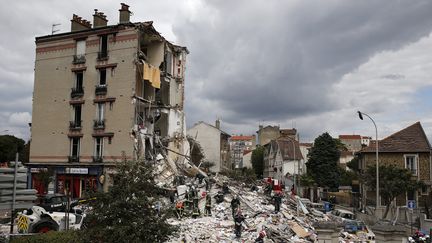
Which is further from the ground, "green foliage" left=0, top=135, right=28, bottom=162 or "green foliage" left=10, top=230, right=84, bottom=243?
"green foliage" left=0, top=135, right=28, bottom=162

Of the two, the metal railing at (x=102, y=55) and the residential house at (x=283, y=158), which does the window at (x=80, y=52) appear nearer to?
the metal railing at (x=102, y=55)

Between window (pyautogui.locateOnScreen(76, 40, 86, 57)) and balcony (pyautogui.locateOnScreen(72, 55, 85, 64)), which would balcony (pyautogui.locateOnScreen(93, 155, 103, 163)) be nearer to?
balcony (pyautogui.locateOnScreen(72, 55, 85, 64))

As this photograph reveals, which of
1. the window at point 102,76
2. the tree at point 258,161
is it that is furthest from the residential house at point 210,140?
the window at point 102,76

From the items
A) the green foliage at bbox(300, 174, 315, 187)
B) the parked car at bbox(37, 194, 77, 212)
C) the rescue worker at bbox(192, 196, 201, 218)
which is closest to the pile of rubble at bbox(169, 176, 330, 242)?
the rescue worker at bbox(192, 196, 201, 218)

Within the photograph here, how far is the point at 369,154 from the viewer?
42062 millimetres

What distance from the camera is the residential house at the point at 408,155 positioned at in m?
38.9

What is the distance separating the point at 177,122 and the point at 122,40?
967 centimetres

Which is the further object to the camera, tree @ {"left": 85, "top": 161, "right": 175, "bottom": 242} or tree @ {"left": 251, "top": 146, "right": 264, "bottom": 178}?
tree @ {"left": 251, "top": 146, "right": 264, "bottom": 178}

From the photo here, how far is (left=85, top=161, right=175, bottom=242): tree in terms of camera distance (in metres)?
11.6

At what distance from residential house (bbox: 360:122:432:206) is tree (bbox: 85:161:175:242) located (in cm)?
3083

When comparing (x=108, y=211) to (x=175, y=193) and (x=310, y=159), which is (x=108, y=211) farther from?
(x=310, y=159)

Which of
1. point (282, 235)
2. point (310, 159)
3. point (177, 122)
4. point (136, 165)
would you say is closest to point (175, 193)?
point (282, 235)

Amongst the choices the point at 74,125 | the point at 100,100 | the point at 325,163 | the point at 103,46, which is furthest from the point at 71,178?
the point at 325,163

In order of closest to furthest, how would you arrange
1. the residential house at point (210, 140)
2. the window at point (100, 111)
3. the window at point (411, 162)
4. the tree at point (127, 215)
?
the tree at point (127, 215) < the window at point (100, 111) < the window at point (411, 162) < the residential house at point (210, 140)
